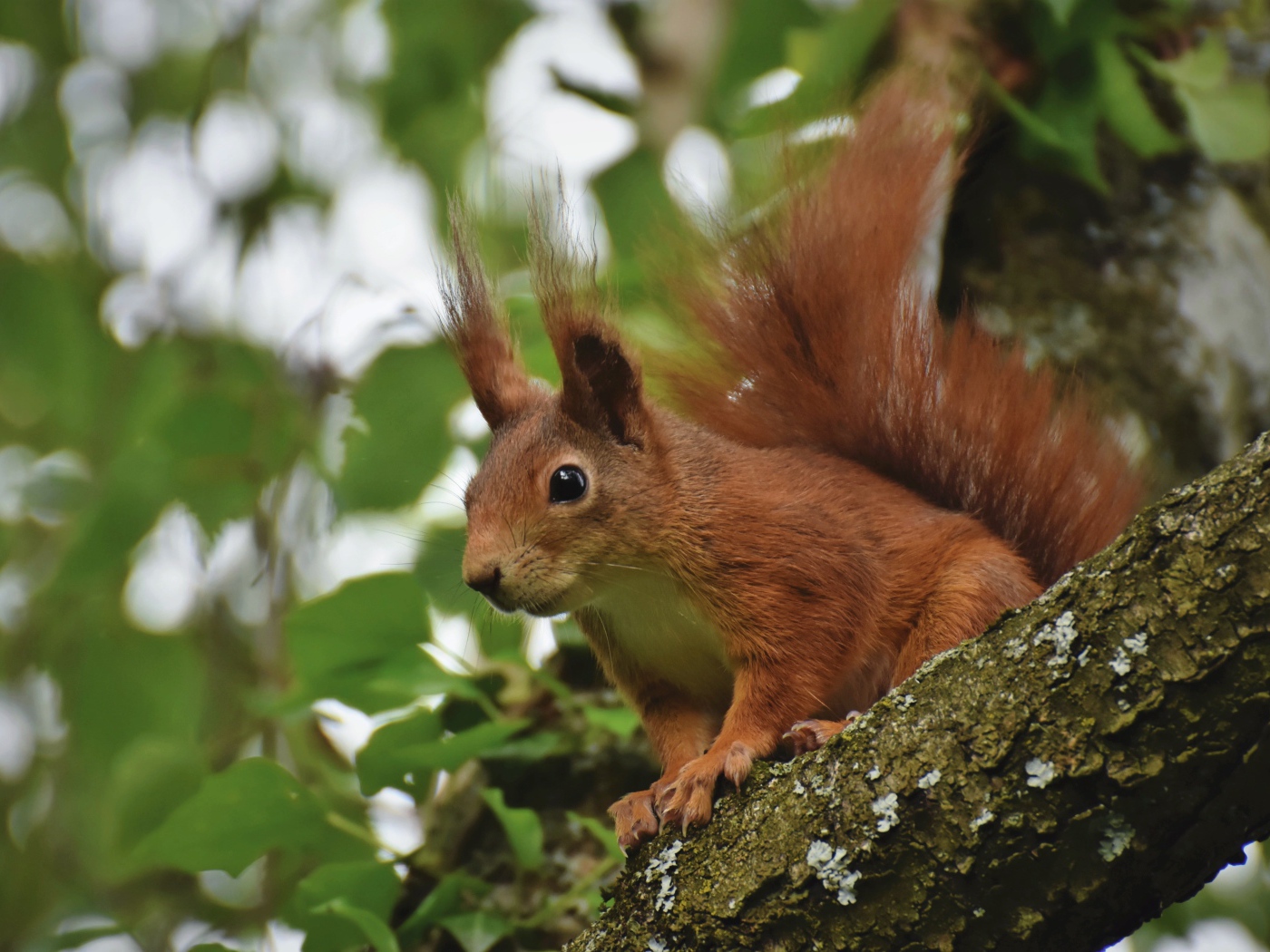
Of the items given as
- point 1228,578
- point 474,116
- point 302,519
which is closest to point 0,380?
point 302,519

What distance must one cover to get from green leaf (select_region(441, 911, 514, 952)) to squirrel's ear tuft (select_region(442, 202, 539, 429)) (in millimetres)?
838

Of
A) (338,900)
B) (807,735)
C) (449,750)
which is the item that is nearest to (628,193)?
(449,750)

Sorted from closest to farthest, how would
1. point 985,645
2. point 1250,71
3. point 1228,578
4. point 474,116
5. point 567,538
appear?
point 1228,578 < point 985,645 < point 567,538 < point 1250,71 < point 474,116

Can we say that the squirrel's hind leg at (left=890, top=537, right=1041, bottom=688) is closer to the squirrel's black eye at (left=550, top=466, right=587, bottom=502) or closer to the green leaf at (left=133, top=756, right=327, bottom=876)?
the squirrel's black eye at (left=550, top=466, right=587, bottom=502)

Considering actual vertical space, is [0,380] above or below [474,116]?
below

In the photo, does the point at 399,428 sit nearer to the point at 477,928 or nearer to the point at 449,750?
the point at 449,750

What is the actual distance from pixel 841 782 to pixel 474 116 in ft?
8.54

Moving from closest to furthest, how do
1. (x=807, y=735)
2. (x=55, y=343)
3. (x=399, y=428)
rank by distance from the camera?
(x=807, y=735)
(x=399, y=428)
(x=55, y=343)

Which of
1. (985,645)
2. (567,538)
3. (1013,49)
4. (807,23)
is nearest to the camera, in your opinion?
(985,645)

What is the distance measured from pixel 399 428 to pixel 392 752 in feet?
2.20

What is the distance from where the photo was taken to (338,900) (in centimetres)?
179

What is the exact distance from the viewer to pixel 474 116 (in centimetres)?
333

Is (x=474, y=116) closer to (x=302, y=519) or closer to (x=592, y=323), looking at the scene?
(x=302, y=519)

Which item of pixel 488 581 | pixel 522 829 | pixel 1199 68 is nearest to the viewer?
pixel 488 581
